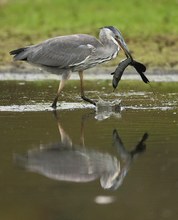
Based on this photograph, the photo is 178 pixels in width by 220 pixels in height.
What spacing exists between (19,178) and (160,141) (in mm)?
2561

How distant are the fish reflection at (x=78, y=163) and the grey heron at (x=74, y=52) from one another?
332 centimetres

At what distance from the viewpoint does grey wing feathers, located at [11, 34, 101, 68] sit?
13.3 meters

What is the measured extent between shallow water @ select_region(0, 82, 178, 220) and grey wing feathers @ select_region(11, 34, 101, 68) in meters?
0.72

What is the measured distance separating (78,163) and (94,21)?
20527 mm

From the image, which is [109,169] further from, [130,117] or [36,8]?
[36,8]

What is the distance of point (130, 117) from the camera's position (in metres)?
12.4

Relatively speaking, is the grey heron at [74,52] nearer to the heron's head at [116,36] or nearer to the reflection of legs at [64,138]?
the heron's head at [116,36]

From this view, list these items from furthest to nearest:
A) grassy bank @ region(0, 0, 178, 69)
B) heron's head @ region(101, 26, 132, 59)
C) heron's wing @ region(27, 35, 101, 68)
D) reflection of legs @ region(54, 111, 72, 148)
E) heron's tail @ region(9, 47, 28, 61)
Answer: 1. grassy bank @ region(0, 0, 178, 69)
2. heron's tail @ region(9, 47, 28, 61)
3. heron's wing @ region(27, 35, 101, 68)
4. heron's head @ region(101, 26, 132, 59)
5. reflection of legs @ region(54, 111, 72, 148)

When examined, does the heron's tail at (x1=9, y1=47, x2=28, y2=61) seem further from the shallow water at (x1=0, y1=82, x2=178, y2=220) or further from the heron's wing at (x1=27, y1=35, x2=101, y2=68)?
the shallow water at (x1=0, y1=82, x2=178, y2=220)

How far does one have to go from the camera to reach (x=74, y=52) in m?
Result: 13.4

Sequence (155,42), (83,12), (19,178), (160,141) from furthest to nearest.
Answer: (83,12)
(155,42)
(160,141)
(19,178)

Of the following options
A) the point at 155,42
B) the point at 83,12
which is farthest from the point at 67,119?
the point at 83,12

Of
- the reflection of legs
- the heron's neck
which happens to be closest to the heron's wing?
the heron's neck

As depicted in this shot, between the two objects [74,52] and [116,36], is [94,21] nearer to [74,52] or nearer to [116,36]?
[74,52]
